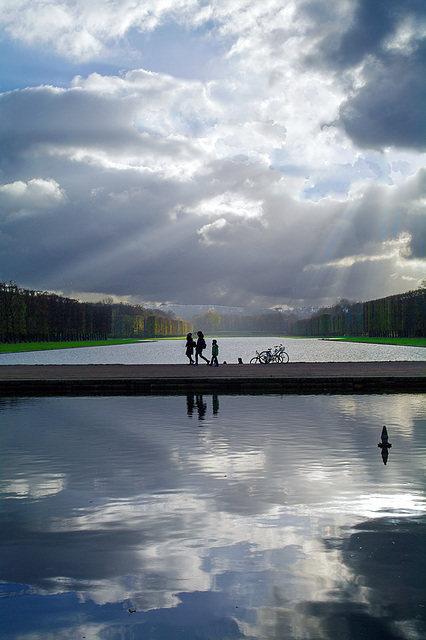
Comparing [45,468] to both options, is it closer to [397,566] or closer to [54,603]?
[54,603]

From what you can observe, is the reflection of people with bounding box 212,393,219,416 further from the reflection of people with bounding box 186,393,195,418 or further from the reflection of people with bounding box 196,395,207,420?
the reflection of people with bounding box 186,393,195,418

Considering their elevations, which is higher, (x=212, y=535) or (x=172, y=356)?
(x=172, y=356)

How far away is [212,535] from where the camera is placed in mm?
7840

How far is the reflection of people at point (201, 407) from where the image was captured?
1982 cm

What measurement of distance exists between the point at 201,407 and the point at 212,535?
1425 centimetres

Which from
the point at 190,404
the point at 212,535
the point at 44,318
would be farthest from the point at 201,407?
the point at 44,318

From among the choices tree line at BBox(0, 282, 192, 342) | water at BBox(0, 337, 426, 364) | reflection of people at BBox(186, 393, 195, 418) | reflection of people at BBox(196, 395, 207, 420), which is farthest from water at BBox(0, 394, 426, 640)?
tree line at BBox(0, 282, 192, 342)

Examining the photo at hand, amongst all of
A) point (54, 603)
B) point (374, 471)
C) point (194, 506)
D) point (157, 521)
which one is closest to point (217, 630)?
point (54, 603)

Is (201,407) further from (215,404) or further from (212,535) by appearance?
(212,535)

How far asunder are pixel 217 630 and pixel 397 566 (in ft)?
7.58

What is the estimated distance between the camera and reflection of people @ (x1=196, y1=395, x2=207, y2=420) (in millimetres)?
19816

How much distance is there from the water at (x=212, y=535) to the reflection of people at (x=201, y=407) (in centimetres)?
381

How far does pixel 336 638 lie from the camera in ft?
17.1

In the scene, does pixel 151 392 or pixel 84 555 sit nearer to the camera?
pixel 84 555
